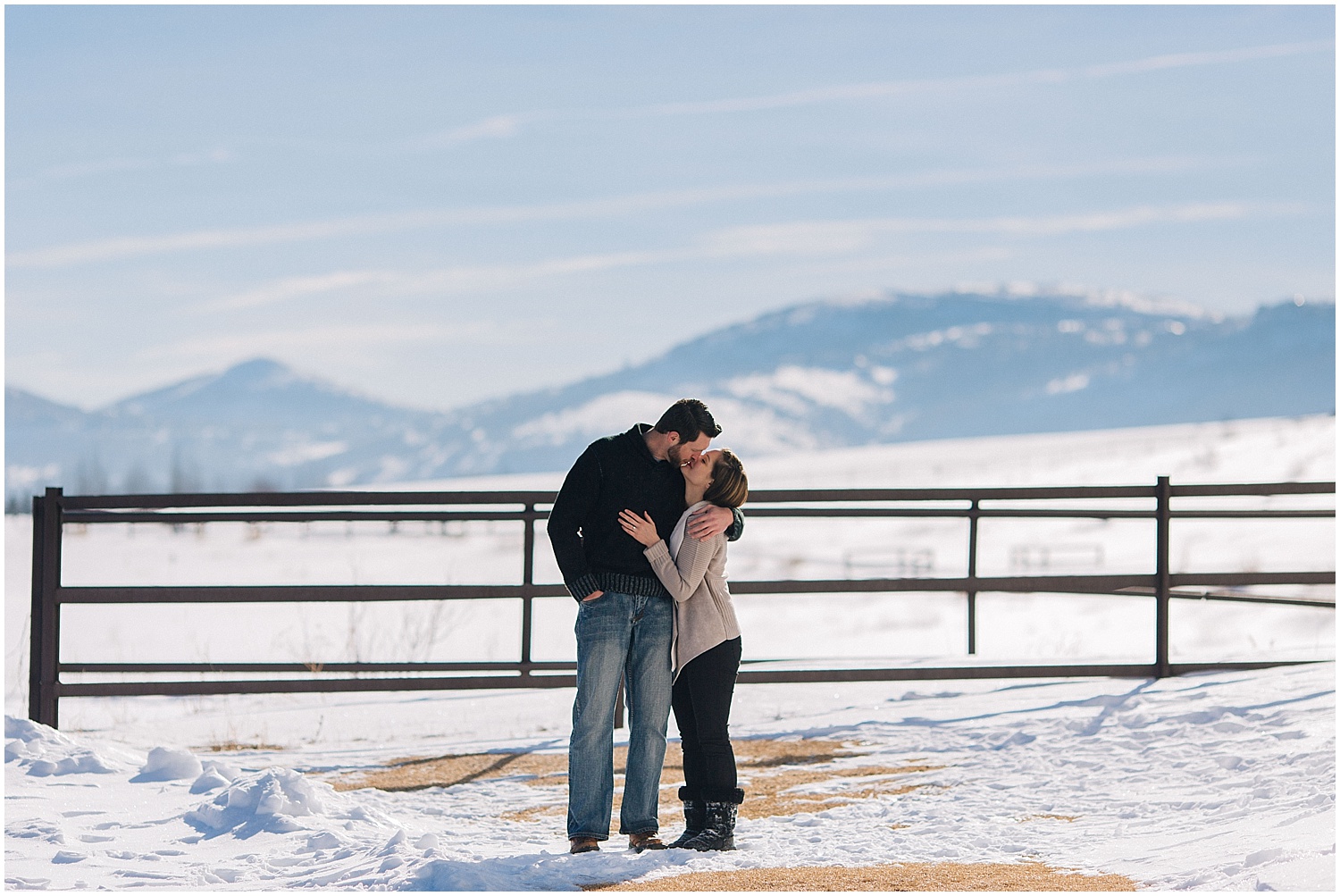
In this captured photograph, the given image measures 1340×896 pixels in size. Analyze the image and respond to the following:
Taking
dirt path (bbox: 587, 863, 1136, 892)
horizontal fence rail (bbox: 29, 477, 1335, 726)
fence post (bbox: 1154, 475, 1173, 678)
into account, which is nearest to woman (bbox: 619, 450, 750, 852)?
dirt path (bbox: 587, 863, 1136, 892)

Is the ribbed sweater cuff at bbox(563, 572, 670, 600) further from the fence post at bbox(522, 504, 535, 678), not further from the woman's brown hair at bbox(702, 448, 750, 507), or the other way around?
the fence post at bbox(522, 504, 535, 678)

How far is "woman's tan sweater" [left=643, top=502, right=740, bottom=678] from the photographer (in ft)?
17.8

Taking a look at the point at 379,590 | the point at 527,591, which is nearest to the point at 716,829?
the point at 527,591

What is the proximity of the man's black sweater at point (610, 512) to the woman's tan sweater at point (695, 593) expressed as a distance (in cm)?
9

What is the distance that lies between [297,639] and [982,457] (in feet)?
248

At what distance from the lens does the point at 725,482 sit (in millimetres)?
5441

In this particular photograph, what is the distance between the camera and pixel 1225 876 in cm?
478

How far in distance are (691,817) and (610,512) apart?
124cm

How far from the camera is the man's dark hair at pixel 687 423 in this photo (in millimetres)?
5379

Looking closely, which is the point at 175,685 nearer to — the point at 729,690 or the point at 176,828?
the point at 176,828

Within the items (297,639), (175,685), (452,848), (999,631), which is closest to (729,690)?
(452,848)

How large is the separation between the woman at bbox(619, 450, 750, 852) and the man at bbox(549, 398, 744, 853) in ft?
0.21

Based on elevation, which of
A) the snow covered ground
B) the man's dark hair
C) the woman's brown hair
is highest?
the man's dark hair

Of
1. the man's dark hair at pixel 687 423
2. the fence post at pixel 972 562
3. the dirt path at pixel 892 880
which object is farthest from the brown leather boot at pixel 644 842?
the fence post at pixel 972 562
